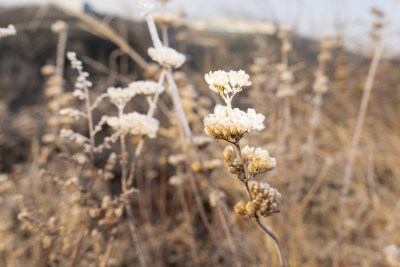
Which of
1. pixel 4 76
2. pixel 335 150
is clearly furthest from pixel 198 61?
pixel 4 76

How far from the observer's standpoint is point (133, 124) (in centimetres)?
79

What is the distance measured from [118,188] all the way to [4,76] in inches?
106

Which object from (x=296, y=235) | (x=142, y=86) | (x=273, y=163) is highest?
(x=142, y=86)

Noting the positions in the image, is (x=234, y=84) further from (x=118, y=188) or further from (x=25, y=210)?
(x=118, y=188)

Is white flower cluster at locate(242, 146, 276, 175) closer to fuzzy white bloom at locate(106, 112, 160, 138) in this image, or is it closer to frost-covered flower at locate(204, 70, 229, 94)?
frost-covered flower at locate(204, 70, 229, 94)

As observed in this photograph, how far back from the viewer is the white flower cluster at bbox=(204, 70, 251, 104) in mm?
442

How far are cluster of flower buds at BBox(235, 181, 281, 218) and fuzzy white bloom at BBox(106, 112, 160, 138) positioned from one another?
1.16ft

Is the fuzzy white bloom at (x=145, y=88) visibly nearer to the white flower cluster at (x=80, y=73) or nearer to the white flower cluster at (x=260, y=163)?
the white flower cluster at (x=80, y=73)

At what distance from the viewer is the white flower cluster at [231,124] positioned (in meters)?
0.45

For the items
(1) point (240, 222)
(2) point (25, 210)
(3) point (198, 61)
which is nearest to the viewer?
(2) point (25, 210)

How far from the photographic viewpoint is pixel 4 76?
4285mm

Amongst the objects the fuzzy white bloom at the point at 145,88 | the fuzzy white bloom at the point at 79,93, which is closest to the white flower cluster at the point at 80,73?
the fuzzy white bloom at the point at 79,93

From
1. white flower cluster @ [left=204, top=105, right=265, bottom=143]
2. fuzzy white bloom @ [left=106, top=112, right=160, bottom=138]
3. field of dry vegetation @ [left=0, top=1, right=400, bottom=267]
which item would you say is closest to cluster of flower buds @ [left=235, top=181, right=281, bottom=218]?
field of dry vegetation @ [left=0, top=1, right=400, bottom=267]

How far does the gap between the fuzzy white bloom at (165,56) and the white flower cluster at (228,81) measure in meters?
0.33
